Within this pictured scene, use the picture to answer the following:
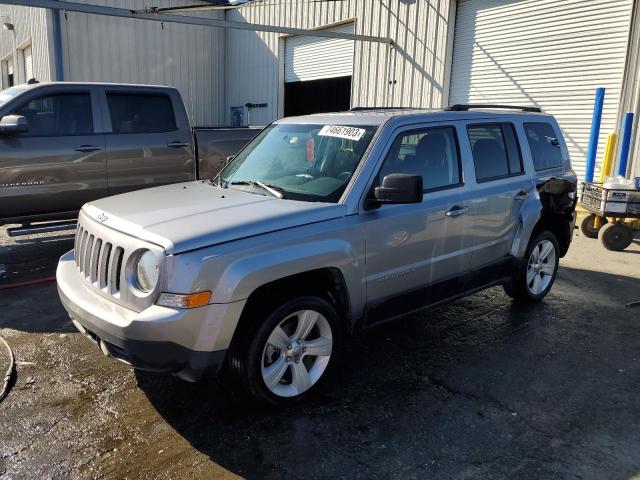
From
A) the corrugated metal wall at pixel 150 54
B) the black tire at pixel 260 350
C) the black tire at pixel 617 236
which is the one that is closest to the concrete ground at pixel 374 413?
the black tire at pixel 260 350

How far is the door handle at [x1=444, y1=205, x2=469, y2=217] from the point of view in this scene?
4137 mm

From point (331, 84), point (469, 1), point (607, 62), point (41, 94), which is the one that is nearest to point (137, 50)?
point (331, 84)

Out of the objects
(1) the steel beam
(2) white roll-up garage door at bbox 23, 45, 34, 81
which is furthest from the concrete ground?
(2) white roll-up garage door at bbox 23, 45, 34, 81

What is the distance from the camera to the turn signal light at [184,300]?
282cm

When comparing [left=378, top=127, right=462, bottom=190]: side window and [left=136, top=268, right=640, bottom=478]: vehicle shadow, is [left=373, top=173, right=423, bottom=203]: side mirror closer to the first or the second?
[left=378, top=127, right=462, bottom=190]: side window

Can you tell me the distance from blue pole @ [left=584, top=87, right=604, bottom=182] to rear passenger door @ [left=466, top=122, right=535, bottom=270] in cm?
490

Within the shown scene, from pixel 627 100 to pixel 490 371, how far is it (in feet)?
24.0

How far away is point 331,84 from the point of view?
16.4m

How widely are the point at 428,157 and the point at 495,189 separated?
812 millimetres

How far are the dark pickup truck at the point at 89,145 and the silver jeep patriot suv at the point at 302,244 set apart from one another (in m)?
2.97

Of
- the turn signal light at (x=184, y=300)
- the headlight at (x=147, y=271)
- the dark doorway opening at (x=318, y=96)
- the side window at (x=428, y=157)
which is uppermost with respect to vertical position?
the dark doorway opening at (x=318, y=96)

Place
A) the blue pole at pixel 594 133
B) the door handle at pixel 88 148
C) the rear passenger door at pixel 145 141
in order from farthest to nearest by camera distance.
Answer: the blue pole at pixel 594 133, the rear passenger door at pixel 145 141, the door handle at pixel 88 148

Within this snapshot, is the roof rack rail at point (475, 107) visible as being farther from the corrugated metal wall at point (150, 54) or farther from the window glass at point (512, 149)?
the corrugated metal wall at point (150, 54)

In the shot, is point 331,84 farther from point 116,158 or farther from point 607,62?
point 116,158
